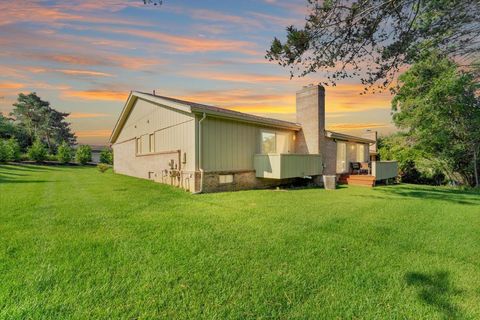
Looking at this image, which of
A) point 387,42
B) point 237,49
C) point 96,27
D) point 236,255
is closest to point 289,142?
point 237,49

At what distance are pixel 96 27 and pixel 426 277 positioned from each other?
1032 cm

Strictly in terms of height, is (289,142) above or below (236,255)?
above

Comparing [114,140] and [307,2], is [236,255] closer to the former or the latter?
[307,2]

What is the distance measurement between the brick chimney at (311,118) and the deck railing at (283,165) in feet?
3.56

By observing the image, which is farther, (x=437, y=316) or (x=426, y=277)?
(x=426, y=277)

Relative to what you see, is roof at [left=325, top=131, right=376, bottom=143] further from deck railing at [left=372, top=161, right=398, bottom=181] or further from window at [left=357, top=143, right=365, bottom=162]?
deck railing at [left=372, top=161, right=398, bottom=181]

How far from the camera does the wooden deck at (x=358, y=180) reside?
47.1 feet

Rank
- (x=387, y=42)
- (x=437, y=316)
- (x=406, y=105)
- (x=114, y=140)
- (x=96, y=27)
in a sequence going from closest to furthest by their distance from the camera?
(x=437, y=316)
(x=387, y=42)
(x=96, y=27)
(x=406, y=105)
(x=114, y=140)

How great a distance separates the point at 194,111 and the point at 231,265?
7.25 metres

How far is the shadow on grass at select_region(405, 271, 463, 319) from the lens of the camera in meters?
2.86

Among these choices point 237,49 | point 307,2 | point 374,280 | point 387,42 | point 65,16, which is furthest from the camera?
point 237,49

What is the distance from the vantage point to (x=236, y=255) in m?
3.89

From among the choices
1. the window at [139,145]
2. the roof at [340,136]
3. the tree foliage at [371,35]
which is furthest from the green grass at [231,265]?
the window at [139,145]

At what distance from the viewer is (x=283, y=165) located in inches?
447
